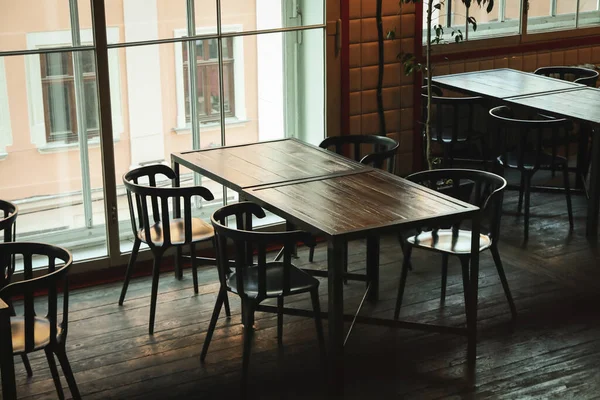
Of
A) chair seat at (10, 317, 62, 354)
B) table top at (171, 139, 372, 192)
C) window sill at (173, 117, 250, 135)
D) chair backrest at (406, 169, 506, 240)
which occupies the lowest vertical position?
chair seat at (10, 317, 62, 354)

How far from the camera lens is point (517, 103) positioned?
724 cm

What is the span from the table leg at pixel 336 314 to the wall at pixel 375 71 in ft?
9.46

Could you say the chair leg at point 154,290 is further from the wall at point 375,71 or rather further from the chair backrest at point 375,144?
the wall at point 375,71

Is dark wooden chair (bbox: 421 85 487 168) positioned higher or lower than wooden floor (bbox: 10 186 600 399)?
higher

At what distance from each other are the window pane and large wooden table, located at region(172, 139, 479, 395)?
139 inches

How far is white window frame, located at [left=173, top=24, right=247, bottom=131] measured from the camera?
6457mm

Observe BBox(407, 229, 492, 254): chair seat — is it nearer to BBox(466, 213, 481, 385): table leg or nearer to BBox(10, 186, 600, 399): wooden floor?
BBox(466, 213, 481, 385): table leg

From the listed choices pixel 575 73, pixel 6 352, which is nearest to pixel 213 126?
pixel 6 352

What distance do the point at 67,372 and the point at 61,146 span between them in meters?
2.10

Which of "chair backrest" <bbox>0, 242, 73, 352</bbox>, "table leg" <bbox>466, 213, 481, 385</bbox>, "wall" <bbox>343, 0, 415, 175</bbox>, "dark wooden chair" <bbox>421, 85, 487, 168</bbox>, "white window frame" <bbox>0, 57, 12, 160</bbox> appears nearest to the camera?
"chair backrest" <bbox>0, 242, 73, 352</bbox>

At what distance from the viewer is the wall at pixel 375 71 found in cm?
721

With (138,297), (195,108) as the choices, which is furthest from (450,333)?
(195,108)

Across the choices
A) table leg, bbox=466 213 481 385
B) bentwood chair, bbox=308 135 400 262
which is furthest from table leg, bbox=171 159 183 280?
table leg, bbox=466 213 481 385

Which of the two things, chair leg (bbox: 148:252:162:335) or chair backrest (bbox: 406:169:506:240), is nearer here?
chair backrest (bbox: 406:169:506:240)
